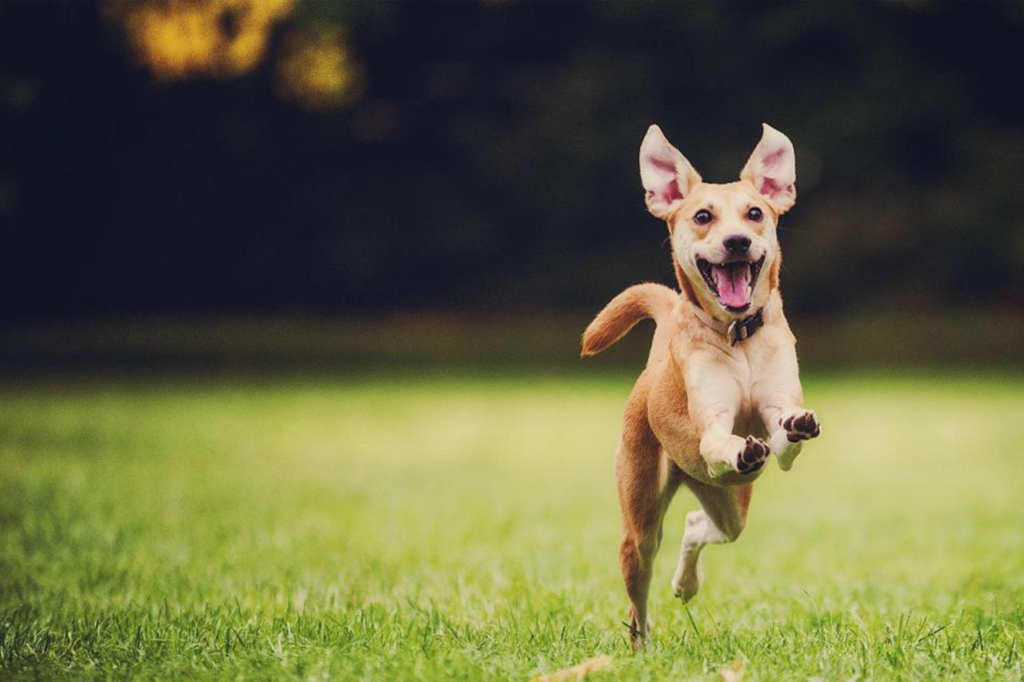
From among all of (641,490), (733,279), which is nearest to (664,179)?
(733,279)

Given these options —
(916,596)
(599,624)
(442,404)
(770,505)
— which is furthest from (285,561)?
(442,404)

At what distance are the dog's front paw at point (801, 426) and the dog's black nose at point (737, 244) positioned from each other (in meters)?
0.52

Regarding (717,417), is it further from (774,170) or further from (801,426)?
(774,170)

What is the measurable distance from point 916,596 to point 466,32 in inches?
878

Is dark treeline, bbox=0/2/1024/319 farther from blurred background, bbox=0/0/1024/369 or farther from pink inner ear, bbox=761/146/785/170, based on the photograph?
pink inner ear, bbox=761/146/785/170

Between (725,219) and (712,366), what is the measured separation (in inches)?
17.2

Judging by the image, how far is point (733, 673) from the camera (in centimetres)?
385

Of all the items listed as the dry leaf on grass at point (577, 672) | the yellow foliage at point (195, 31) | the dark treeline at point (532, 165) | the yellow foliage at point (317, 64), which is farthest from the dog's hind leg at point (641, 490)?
the dark treeline at point (532, 165)

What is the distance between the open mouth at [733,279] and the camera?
11.9 ft

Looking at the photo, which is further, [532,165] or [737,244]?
[532,165]

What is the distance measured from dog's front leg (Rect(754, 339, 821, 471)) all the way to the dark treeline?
20.5 metres

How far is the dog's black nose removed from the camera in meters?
3.60

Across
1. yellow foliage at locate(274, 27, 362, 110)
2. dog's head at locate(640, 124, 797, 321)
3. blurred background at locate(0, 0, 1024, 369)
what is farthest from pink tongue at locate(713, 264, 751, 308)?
blurred background at locate(0, 0, 1024, 369)

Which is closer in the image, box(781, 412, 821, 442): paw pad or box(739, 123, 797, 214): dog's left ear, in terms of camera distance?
box(781, 412, 821, 442): paw pad
